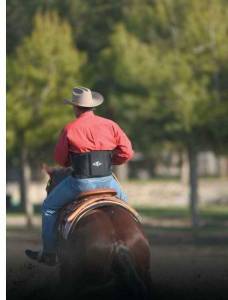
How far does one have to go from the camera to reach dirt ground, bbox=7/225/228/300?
411 inches

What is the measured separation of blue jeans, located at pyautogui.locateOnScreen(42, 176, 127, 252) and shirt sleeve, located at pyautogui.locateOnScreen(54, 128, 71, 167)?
0.62 ft

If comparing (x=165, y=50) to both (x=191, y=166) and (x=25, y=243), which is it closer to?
(x=191, y=166)

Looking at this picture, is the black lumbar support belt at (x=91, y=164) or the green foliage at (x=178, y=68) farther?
the green foliage at (x=178, y=68)

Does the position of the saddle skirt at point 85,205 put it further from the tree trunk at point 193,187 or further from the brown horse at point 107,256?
the tree trunk at point 193,187

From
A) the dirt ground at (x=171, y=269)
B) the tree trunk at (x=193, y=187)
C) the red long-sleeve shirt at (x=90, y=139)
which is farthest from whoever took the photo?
the tree trunk at (x=193, y=187)

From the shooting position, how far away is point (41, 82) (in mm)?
26688

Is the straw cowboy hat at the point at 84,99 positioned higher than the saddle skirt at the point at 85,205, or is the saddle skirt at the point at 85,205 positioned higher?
the straw cowboy hat at the point at 84,99

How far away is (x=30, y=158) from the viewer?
32.2m

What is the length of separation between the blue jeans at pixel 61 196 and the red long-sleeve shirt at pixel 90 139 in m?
0.28

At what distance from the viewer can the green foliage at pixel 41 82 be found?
26.5 meters

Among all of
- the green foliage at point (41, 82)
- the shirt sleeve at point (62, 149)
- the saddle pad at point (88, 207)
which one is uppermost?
the green foliage at point (41, 82)

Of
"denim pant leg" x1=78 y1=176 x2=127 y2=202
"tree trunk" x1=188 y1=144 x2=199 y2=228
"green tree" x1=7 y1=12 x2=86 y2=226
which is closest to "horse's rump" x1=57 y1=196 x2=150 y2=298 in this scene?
"denim pant leg" x1=78 y1=176 x2=127 y2=202

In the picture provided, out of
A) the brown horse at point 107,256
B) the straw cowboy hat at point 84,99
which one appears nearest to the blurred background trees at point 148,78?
the straw cowboy hat at point 84,99

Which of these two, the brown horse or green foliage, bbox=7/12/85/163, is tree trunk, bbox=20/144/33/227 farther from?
the brown horse
